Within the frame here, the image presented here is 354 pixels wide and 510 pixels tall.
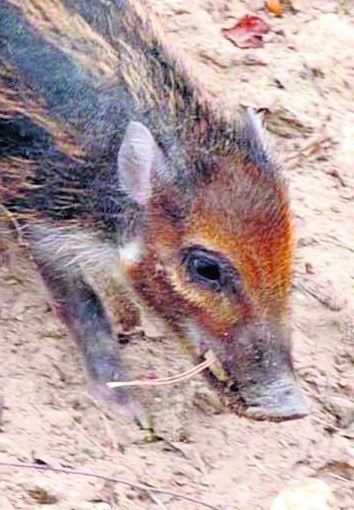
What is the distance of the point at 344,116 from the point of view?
6.18m

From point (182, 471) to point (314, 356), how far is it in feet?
2.70

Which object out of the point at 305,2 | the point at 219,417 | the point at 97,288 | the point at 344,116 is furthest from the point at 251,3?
Result: the point at 219,417

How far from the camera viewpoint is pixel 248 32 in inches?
250

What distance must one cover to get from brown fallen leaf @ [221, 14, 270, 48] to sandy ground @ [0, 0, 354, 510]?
0.62 feet

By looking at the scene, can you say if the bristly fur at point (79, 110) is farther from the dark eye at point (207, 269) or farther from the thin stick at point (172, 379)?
the thin stick at point (172, 379)

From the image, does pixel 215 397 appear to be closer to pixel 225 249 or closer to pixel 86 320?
pixel 86 320

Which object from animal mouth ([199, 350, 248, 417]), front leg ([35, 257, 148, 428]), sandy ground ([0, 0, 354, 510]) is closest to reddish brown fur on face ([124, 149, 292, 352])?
animal mouth ([199, 350, 248, 417])

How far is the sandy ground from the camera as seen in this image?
169 inches

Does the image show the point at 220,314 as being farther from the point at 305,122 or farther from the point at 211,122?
the point at 305,122

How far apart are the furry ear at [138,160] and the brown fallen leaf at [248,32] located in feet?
6.37

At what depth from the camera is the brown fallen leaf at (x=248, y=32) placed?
6.29 m

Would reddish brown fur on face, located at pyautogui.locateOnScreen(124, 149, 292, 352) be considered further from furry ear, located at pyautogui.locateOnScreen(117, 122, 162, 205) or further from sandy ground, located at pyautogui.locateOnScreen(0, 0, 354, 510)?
sandy ground, located at pyautogui.locateOnScreen(0, 0, 354, 510)

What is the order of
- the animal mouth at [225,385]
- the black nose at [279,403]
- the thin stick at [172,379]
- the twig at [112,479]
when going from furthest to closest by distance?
the thin stick at [172,379], the animal mouth at [225,385], the black nose at [279,403], the twig at [112,479]

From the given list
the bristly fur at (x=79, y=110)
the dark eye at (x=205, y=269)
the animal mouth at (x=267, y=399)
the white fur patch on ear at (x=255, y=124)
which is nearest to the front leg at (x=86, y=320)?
the bristly fur at (x=79, y=110)
